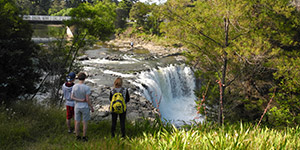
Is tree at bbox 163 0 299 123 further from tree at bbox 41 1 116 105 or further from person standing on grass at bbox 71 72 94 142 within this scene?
tree at bbox 41 1 116 105

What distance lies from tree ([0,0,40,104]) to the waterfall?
7023 mm

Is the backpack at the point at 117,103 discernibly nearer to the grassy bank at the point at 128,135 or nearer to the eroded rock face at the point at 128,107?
the grassy bank at the point at 128,135

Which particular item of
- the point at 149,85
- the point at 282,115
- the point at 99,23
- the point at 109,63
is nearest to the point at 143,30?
the point at 109,63

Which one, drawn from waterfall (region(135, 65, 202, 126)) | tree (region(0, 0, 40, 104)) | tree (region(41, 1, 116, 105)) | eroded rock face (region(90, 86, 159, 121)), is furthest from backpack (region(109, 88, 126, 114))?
waterfall (region(135, 65, 202, 126))

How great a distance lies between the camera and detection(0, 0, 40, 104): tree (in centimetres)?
691

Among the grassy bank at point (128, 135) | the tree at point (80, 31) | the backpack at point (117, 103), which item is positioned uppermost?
the tree at point (80, 31)

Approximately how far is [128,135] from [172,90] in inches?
493

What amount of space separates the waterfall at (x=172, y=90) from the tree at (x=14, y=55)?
7023mm

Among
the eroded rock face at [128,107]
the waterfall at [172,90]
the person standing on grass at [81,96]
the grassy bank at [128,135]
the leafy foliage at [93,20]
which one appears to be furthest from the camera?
the waterfall at [172,90]

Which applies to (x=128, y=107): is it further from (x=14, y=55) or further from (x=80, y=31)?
(x=14, y=55)

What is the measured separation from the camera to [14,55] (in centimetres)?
715

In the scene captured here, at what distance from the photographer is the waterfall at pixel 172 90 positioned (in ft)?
46.3

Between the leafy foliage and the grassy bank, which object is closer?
the grassy bank

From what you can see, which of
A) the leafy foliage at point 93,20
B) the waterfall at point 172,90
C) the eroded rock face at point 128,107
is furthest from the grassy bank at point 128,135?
the waterfall at point 172,90
